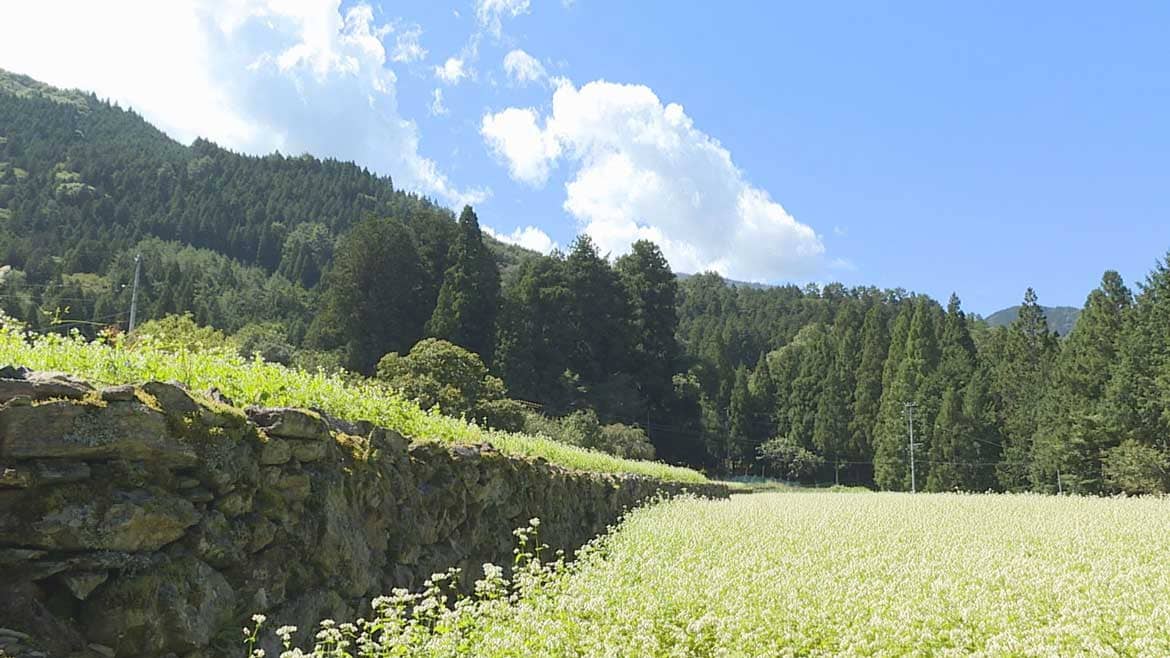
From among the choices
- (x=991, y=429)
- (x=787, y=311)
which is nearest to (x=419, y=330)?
(x=991, y=429)

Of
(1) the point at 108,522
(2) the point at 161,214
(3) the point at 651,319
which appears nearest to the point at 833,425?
(3) the point at 651,319

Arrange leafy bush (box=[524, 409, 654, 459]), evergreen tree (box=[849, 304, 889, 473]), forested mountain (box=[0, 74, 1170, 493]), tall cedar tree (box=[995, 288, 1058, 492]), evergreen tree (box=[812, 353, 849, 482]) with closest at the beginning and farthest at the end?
1. leafy bush (box=[524, 409, 654, 459])
2. forested mountain (box=[0, 74, 1170, 493])
3. tall cedar tree (box=[995, 288, 1058, 492])
4. evergreen tree (box=[849, 304, 889, 473])
5. evergreen tree (box=[812, 353, 849, 482])

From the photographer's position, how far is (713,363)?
70.6 meters

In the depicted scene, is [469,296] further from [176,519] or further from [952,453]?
[176,519]

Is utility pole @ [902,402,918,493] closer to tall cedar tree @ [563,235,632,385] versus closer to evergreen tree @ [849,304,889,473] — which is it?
evergreen tree @ [849,304,889,473]

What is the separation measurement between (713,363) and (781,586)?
215 ft

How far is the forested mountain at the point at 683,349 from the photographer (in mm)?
37875

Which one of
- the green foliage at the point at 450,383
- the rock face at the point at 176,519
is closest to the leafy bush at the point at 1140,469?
the green foliage at the point at 450,383

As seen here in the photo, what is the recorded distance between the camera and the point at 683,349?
213ft

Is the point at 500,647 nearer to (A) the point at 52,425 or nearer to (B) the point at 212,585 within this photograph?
(B) the point at 212,585

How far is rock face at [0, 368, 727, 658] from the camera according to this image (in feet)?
9.77

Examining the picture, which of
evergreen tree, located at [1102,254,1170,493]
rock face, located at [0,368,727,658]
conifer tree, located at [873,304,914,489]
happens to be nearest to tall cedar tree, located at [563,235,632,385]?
conifer tree, located at [873,304,914,489]

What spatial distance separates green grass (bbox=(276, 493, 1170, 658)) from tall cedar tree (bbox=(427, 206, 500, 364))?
38.1 metres

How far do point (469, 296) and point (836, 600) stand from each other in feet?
143
